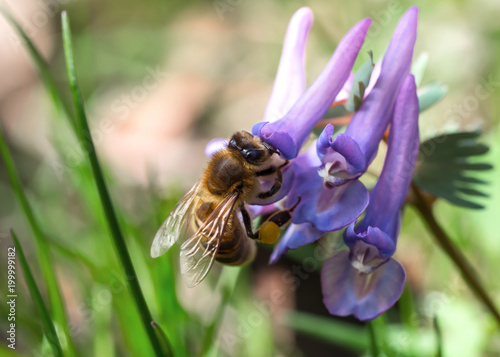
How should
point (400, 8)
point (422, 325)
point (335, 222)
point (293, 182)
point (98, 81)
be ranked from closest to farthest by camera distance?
point (335, 222) < point (293, 182) < point (422, 325) < point (400, 8) < point (98, 81)

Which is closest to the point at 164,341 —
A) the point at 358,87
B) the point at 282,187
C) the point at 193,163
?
the point at 282,187

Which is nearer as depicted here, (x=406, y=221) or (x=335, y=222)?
(x=335, y=222)

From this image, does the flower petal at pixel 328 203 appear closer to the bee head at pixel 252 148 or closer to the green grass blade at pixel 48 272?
the bee head at pixel 252 148

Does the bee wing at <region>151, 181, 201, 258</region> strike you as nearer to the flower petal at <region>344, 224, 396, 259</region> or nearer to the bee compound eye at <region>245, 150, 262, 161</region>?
the bee compound eye at <region>245, 150, 262, 161</region>

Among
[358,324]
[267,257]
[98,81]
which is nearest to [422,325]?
[358,324]

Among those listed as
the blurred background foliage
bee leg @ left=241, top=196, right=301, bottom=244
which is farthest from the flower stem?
bee leg @ left=241, top=196, right=301, bottom=244

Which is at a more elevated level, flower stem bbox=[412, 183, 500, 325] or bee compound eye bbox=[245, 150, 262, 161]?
bee compound eye bbox=[245, 150, 262, 161]

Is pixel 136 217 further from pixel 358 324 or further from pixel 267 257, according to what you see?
pixel 358 324
